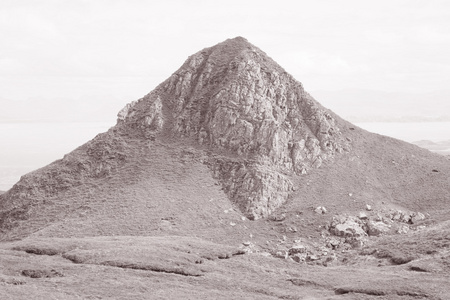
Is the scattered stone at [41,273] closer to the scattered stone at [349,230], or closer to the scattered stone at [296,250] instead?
the scattered stone at [296,250]

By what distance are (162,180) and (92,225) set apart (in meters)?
16.7

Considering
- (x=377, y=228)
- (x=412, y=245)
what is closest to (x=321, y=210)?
(x=377, y=228)

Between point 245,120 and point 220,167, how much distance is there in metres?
11.8

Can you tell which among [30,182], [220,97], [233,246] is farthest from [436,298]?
[30,182]

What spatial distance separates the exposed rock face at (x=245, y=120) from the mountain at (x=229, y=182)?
245 mm

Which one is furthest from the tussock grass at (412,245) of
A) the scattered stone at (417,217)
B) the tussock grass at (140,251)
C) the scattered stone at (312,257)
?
the tussock grass at (140,251)

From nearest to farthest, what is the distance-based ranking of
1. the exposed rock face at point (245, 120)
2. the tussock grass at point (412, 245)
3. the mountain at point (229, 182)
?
the tussock grass at point (412, 245) < the mountain at point (229, 182) < the exposed rock face at point (245, 120)

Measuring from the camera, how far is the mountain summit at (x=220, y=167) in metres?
87.4

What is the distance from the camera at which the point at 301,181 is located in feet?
319

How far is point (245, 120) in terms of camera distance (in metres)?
102

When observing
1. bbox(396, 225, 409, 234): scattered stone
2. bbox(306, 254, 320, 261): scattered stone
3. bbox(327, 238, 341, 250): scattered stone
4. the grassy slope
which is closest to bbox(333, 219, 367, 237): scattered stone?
bbox(327, 238, 341, 250): scattered stone

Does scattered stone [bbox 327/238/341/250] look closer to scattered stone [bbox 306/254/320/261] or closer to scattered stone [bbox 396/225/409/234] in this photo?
scattered stone [bbox 306/254/320/261]

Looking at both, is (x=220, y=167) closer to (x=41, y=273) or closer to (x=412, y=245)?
(x=412, y=245)

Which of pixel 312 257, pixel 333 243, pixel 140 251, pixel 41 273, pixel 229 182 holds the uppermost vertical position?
pixel 229 182
